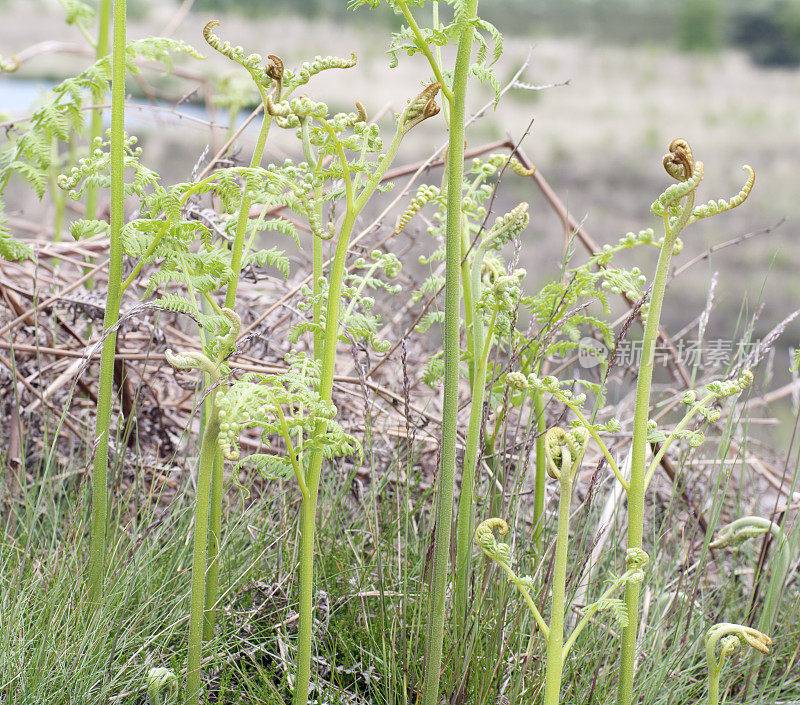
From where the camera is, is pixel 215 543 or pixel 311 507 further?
pixel 215 543

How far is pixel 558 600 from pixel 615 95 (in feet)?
61.4

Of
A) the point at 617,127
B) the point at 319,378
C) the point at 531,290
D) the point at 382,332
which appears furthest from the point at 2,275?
the point at 617,127

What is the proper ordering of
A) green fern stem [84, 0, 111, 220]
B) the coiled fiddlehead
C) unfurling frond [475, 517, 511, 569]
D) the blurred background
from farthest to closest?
1. the blurred background
2. green fern stem [84, 0, 111, 220]
3. the coiled fiddlehead
4. unfurling frond [475, 517, 511, 569]

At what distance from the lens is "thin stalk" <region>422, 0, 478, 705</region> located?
0.77 metres

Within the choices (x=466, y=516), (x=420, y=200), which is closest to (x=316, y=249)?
(x=420, y=200)

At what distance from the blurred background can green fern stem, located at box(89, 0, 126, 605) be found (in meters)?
5.93

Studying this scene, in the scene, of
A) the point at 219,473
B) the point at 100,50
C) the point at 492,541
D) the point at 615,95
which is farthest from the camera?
the point at 615,95

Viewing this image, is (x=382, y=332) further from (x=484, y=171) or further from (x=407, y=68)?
(x=407, y=68)

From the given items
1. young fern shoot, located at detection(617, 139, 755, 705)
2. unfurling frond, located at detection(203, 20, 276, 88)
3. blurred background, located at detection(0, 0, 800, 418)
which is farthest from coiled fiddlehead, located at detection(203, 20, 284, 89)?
blurred background, located at detection(0, 0, 800, 418)

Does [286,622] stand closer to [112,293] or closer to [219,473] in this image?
[219,473]

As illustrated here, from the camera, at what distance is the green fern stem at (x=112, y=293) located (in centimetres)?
94

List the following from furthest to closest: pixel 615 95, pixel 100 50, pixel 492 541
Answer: pixel 615 95 → pixel 100 50 → pixel 492 541

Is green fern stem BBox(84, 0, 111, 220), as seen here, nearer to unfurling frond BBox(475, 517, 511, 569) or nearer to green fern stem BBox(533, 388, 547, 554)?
green fern stem BBox(533, 388, 547, 554)

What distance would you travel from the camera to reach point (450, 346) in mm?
777
